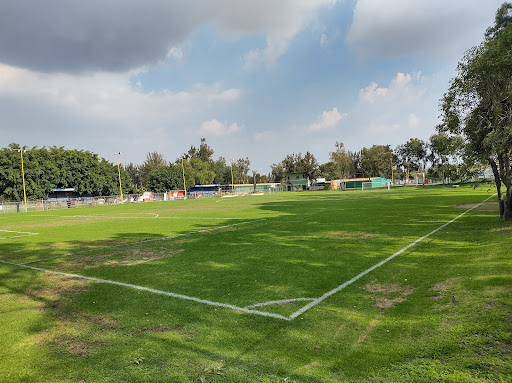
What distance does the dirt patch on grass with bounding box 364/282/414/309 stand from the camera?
6.04 m

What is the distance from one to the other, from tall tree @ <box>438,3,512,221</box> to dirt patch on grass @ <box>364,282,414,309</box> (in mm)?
8082

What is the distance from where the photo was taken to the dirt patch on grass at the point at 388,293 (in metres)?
6.04

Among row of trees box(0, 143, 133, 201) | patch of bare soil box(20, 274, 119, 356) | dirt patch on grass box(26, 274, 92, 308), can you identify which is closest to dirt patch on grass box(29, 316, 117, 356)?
patch of bare soil box(20, 274, 119, 356)

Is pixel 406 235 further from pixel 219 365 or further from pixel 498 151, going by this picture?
pixel 219 365

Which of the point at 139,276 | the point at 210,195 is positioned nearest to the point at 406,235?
the point at 139,276

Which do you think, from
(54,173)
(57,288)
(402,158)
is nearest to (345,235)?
(57,288)

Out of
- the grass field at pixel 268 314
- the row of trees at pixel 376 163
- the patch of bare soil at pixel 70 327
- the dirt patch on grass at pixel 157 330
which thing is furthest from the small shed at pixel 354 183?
the dirt patch on grass at pixel 157 330

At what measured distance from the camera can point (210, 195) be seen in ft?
262

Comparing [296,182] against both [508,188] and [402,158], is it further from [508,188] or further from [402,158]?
[508,188]

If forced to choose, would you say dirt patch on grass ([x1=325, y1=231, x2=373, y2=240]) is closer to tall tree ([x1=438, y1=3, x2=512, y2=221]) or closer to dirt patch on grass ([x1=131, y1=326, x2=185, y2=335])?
tall tree ([x1=438, y1=3, x2=512, y2=221])

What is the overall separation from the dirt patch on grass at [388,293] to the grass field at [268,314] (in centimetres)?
4

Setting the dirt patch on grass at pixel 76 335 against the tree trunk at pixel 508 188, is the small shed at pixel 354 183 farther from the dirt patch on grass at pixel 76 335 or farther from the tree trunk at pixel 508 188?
the dirt patch on grass at pixel 76 335

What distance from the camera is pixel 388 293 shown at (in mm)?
6566

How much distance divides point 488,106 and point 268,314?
43.3 ft
